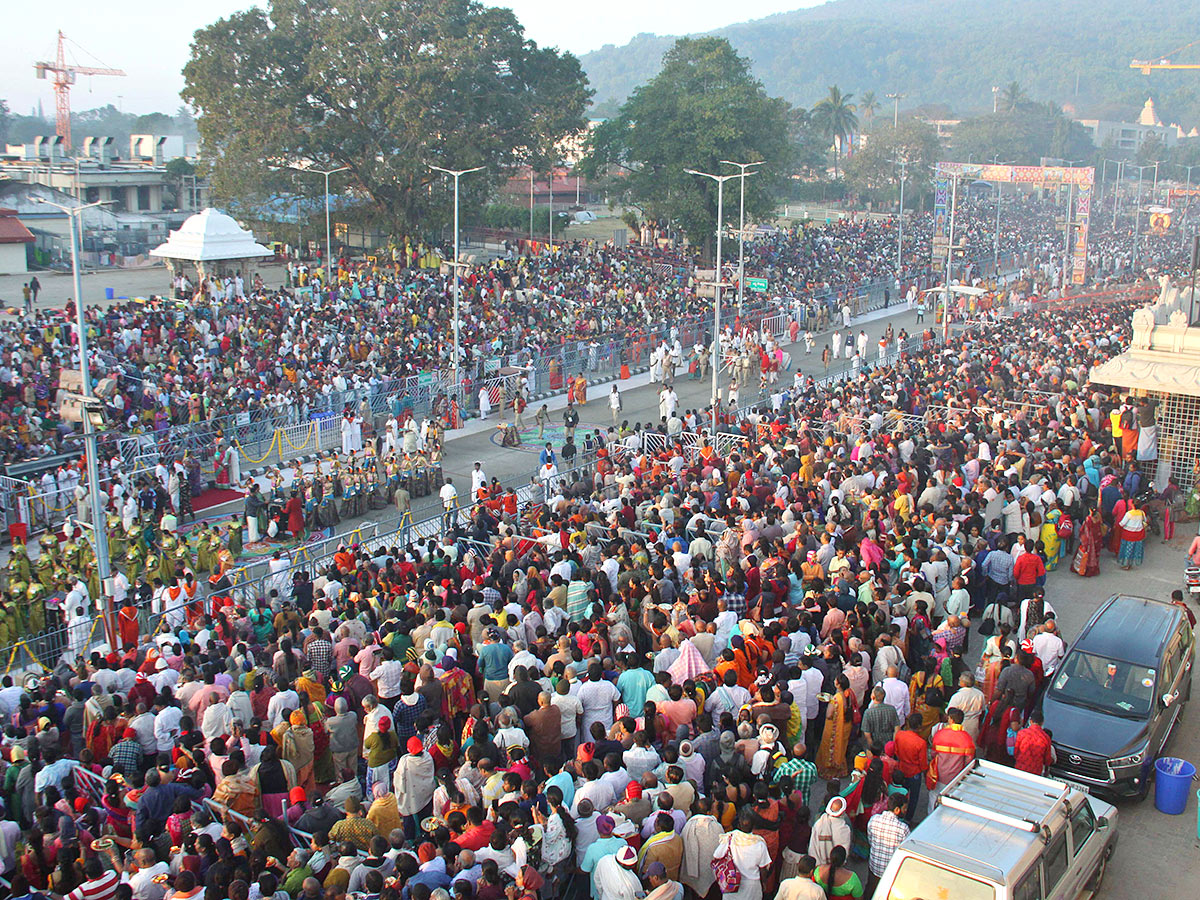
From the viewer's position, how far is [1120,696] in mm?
10992

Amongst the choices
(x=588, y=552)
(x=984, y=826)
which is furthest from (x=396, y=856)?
(x=588, y=552)

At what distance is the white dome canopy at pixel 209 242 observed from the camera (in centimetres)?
3769

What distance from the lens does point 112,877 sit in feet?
26.9

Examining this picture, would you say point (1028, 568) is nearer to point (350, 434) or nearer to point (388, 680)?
point (388, 680)

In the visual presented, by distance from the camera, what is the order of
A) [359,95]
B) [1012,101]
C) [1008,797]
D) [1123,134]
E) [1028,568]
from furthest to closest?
[1123,134] → [1012,101] → [359,95] → [1028,568] → [1008,797]

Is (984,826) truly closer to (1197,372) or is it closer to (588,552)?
(588,552)

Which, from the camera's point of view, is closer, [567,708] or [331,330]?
[567,708]

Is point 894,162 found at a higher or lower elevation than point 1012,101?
lower

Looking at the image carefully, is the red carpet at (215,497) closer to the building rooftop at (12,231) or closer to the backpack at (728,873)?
the backpack at (728,873)

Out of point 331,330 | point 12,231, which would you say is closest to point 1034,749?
point 331,330

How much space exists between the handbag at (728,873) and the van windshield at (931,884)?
1076mm

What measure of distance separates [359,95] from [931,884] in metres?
39.5

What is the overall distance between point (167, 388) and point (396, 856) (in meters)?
20.2

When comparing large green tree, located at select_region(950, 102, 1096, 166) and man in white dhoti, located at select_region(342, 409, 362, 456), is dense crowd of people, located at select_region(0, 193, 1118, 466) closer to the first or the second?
man in white dhoti, located at select_region(342, 409, 362, 456)
